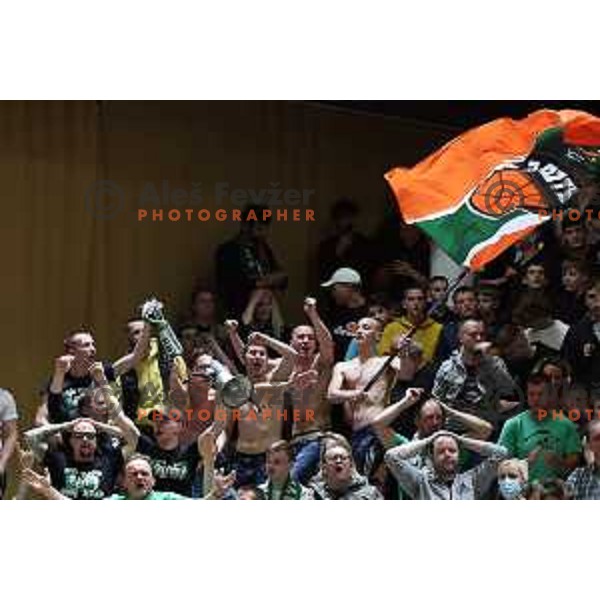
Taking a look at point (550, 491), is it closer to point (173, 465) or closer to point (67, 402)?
point (173, 465)

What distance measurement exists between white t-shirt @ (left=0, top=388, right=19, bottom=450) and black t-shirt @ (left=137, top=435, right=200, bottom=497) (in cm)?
76

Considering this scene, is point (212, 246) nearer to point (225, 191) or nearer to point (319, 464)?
point (225, 191)

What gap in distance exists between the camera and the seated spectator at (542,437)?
16.5 m

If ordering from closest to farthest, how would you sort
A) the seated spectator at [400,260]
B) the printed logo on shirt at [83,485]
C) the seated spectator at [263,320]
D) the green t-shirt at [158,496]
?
the green t-shirt at [158,496], the printed logo on shirt at [83,485], the seated spectator at [263,320], the seated spectator at [400,260]

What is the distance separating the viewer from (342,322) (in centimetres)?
1681

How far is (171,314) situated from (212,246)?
0.45 metres

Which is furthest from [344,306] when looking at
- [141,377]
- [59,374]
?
[59,374]

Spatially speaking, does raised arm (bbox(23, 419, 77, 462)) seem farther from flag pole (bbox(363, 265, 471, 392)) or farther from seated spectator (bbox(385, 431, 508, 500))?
seated spectator (bbox(385, 431, 508, 500))

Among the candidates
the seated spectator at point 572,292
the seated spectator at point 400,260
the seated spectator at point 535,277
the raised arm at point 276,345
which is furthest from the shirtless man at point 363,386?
the seated spectator at point 572,292

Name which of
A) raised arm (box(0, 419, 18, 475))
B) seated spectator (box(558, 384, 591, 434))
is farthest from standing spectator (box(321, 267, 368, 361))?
raised arm (box(0, 419, 18, 475))

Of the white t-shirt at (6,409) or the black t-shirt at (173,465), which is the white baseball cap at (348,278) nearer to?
the black t-shirt at (173,465)

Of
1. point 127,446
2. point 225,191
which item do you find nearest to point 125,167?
point 225,191

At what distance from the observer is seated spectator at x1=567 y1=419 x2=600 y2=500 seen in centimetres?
1645

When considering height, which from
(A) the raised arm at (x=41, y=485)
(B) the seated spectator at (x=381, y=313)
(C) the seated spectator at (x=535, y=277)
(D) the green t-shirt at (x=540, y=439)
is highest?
(C) the seated spectator at (x=535, y=277)
